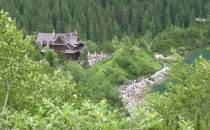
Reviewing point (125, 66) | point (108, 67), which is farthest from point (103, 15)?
point (108, 67)

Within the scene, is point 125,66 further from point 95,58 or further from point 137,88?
point 137,88

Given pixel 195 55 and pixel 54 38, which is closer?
pixel 54 38

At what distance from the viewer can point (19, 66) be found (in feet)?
52.5

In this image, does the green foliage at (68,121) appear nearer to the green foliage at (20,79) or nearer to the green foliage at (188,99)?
the green foliage at (20,79)

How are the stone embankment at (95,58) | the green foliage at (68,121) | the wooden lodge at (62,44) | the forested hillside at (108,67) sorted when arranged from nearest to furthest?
the green foliage at (68,121), the forested hillside at (108,67), the wooden lodge at (62,44), the stone embankment at (95,58)

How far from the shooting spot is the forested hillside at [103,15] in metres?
101

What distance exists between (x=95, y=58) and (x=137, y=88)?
17024 mm

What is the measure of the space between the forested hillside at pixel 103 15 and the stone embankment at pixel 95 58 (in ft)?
40.9

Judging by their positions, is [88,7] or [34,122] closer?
[34,122]

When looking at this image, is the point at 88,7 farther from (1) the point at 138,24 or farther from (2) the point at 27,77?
(2) the point at 27,77

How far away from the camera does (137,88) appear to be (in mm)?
67750

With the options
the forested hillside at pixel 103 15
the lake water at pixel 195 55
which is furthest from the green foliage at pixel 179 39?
the forested hillside at pixel 103 15

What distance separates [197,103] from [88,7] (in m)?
89.9

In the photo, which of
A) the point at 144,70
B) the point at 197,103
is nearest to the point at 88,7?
the point at 144,70
